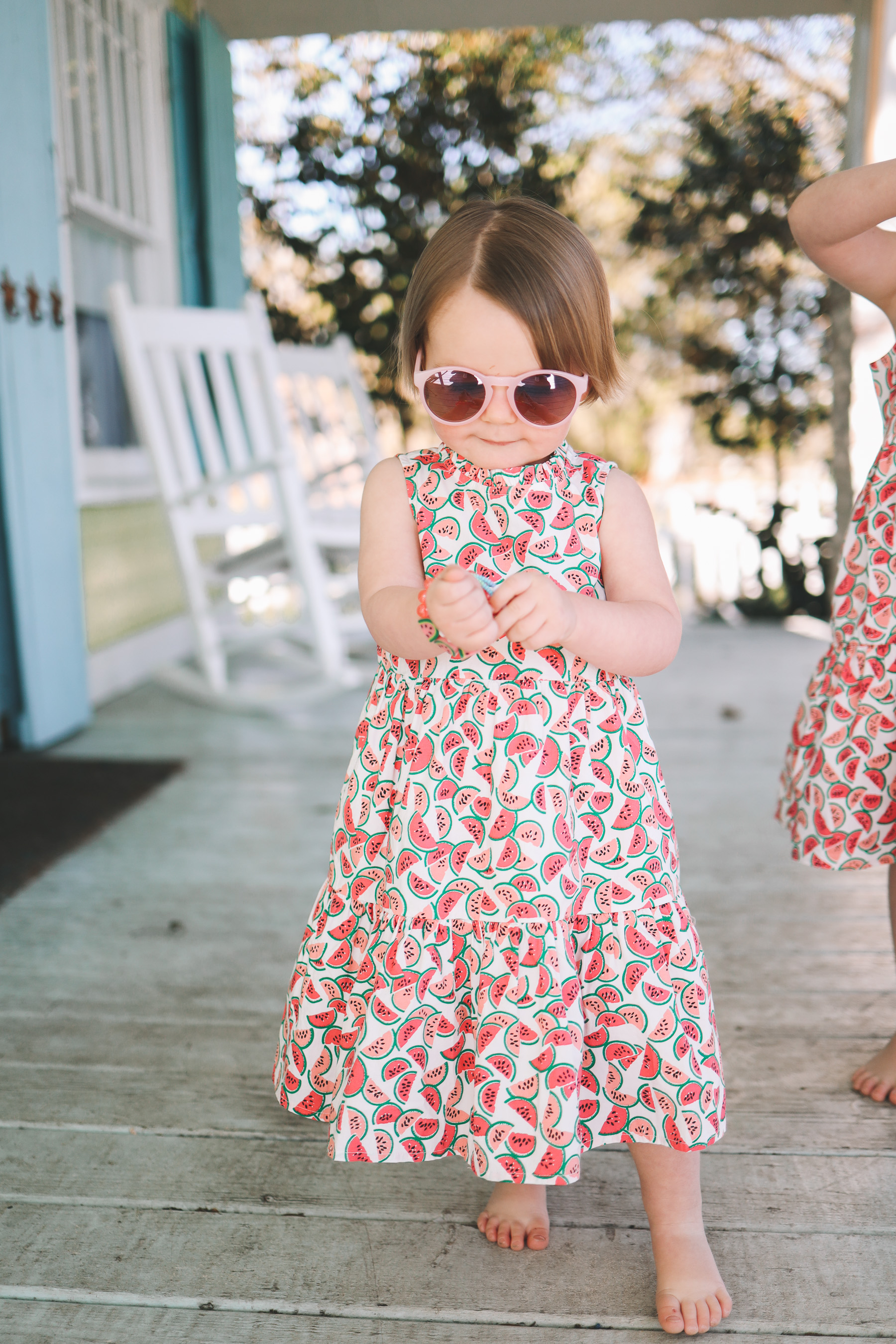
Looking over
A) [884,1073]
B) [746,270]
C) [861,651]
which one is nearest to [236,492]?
[746,270]

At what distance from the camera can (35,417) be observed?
2.44 meters

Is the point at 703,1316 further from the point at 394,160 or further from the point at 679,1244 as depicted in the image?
the point at 394,160

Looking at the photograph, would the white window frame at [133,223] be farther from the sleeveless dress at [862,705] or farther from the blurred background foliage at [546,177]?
the sleeveless dress at [862,705]

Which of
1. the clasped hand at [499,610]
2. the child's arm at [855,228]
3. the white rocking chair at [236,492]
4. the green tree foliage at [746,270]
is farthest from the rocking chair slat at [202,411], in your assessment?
the clasped hand at [499,610]

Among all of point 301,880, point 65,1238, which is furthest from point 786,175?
point 65,1238

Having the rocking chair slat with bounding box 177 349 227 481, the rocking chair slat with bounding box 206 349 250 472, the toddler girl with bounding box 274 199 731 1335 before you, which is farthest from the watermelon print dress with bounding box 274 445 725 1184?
the rocking chair slat with bounding box 206 349 250 472

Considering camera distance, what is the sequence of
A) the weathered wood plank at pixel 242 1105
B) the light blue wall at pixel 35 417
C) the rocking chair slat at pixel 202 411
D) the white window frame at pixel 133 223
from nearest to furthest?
the weathered wood plank at pixel 242 1105
the light blue wall at pixel 35 417
the white window frame at pixel 133 223
the rocking chair slat at pixel 202 411

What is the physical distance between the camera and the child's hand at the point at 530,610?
78 centimetres

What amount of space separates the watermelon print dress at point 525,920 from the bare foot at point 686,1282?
80mm

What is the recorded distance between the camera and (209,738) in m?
2.69

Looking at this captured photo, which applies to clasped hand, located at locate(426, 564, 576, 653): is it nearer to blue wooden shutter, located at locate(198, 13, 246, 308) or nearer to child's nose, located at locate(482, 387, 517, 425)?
child's nose, located at locate(482, 387, 517, 425)

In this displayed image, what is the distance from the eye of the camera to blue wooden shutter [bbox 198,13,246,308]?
12.4 feet

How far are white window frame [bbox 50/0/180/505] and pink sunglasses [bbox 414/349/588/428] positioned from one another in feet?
6.54

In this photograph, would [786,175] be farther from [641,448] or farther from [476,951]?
[476,951]
